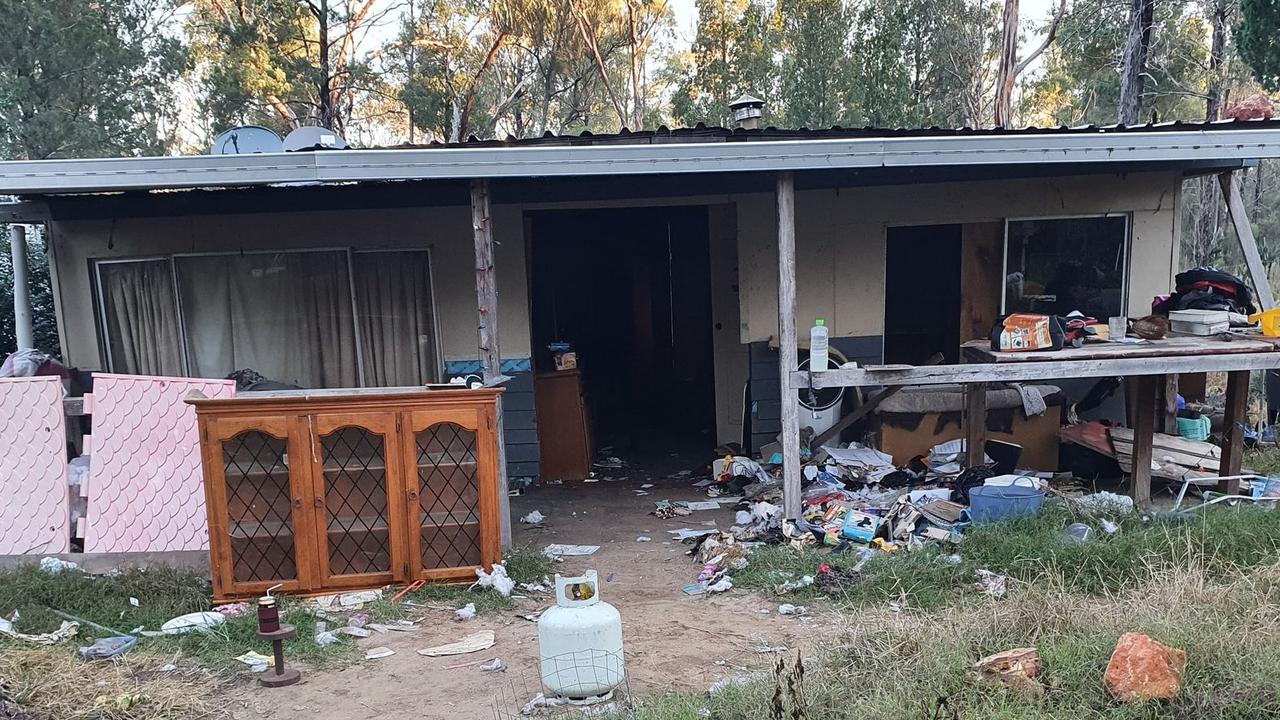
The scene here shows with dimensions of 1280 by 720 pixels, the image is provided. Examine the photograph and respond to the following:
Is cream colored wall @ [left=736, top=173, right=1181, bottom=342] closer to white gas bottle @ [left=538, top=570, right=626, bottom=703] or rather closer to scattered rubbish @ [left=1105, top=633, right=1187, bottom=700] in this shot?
white gas bottle @ [left=538, top=570, right=626, bottom=703]

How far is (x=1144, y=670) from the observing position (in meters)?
2.97

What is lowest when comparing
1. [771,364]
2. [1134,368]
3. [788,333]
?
[771,364]

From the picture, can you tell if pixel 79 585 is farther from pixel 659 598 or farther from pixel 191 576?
pixel 659 598

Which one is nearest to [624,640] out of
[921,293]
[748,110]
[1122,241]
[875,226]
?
[875,226]

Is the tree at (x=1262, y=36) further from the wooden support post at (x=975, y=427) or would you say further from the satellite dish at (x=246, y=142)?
the satellite dish at (x=246, y=142)

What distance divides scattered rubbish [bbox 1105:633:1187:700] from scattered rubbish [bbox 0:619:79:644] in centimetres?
482

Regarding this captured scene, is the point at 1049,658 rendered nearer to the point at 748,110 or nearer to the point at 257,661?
the point at 257,661

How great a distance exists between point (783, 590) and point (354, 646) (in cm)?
234

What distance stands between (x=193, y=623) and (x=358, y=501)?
3.38 feet

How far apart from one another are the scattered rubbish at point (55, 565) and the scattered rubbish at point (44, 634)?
63 centimetres

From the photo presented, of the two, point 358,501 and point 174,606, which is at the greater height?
point 358,501

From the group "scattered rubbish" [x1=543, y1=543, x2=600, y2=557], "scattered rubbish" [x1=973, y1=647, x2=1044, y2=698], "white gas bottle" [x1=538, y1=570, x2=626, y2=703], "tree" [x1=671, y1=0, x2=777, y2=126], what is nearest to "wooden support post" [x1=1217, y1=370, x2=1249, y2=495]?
"scattered rubbish" [x1=973, y1=647, x2=1044, y2=698]

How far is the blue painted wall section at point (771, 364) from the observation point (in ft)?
24.6

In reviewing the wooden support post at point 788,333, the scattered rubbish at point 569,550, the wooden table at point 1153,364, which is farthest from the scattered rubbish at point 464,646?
the wooden table at point 1153,364
